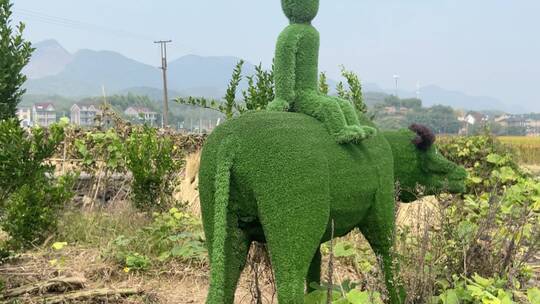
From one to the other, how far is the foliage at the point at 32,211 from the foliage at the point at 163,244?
104 centimetres

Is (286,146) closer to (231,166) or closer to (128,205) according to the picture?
(231,166)

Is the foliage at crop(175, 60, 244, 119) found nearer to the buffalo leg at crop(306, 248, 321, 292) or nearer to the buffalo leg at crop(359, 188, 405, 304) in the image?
the buffalo leg at crop(306, 248, 321, 292)

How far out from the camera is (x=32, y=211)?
604 cm

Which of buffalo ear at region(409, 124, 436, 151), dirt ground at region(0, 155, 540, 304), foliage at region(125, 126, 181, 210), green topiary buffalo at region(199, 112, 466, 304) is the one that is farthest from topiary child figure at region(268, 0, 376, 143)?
foliage at region(125, 126, 181, 210)

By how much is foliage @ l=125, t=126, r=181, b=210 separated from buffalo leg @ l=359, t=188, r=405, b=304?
178 inches

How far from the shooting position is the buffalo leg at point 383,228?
3.15 metres

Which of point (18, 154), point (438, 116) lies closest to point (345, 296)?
point (18, 154)

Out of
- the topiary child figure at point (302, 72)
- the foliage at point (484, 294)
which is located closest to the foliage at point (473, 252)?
the foliage at point (484, 294)

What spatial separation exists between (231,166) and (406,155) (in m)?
1.51

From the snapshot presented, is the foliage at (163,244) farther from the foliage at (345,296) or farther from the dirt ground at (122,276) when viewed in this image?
the foliage at (345,296)

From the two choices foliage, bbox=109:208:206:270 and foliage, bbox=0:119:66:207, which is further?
Result: foliage, bbox=109:208:206:270

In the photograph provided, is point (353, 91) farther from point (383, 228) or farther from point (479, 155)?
point (383, 228)

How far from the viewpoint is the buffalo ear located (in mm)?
3594

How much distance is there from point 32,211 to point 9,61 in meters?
1.79
